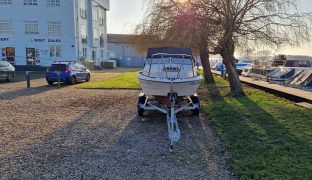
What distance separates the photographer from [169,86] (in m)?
9.27

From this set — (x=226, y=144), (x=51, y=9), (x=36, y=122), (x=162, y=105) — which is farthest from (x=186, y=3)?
(x=51, y=9)

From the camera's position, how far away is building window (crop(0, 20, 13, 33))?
43750 millimetres

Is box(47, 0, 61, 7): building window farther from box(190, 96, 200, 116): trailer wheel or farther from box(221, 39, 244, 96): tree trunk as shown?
box(190, 96, 200, 116): trailer wheel

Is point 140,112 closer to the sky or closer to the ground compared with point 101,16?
closer to the ground

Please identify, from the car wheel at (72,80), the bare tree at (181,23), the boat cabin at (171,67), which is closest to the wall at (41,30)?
the car wheel at (72,80)

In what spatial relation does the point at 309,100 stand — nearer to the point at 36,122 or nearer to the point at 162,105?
the point at 162,105

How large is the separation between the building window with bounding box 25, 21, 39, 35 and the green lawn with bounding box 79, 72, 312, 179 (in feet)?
121

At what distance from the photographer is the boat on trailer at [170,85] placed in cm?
936

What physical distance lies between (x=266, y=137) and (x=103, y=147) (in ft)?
11.5

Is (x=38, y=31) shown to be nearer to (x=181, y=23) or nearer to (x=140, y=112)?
(x=181, y=23)

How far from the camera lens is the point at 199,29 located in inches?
568

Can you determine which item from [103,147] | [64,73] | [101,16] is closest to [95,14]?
[101,16]

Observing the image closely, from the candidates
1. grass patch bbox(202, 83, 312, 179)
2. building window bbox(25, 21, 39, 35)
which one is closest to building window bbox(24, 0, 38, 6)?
building window bbox(25, 21, 39, 35)

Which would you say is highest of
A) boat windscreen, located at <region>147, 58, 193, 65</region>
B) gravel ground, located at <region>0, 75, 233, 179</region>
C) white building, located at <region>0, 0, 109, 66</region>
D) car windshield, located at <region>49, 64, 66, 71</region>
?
white building, located at <region>0, 0, 109, 66</region>
